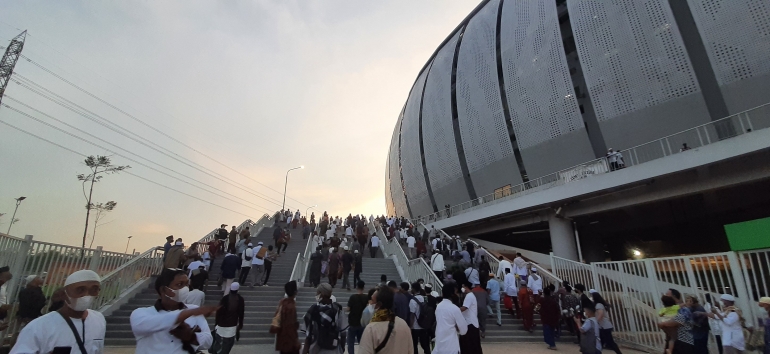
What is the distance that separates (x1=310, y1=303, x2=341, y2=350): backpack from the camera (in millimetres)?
4133

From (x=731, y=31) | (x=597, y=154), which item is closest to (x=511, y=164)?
(x=597, y=154)

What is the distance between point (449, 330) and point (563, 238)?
15.4 meters

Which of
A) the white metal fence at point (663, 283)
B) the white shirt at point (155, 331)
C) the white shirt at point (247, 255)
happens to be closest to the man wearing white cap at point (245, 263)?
the white shirt at point (247, 255)

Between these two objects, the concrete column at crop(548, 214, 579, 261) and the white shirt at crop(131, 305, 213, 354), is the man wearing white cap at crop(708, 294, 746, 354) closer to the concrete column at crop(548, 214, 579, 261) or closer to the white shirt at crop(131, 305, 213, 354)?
the white shirt at crop(131, 305, 213, 354)

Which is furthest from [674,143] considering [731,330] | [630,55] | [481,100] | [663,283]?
[731,330]

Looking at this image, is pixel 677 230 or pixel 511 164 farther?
pixel 511 164

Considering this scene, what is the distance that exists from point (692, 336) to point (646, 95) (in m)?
15.2

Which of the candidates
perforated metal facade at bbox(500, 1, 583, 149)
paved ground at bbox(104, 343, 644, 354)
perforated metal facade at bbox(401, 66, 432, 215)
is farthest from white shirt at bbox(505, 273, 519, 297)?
perforated metal facade at bbox(401, 66, 432, 215)

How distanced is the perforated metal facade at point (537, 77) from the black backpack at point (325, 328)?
740 inches

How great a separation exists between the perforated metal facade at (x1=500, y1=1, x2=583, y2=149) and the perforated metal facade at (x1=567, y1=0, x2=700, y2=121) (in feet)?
4.39

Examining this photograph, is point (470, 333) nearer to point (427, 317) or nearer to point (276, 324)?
point (427, 317)

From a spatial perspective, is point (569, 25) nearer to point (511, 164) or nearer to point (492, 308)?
point (511, 164)

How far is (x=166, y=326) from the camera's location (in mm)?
2094

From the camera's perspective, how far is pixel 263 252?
10.4m
